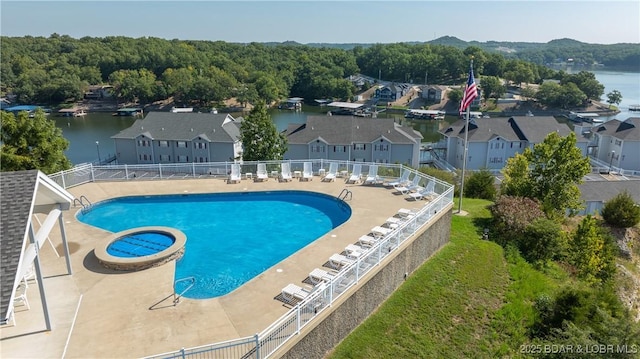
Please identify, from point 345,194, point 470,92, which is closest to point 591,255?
point 470,92

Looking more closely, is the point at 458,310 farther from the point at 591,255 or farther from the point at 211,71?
the point at 211,71

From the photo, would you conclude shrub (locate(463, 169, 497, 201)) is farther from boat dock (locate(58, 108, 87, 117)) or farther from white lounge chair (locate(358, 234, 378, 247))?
boat dock (locate(58, 108, 87, 117))

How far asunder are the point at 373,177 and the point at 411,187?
2.38 meters

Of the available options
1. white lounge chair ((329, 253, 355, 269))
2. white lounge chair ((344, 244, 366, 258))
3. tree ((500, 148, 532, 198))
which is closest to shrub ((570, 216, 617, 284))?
tree ((500, 148, 532, 198))

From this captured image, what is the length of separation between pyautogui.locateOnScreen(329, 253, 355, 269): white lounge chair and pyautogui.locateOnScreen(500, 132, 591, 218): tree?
49.1 feet

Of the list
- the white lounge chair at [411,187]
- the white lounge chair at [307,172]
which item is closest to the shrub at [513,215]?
the white lounge chair at [411,187]

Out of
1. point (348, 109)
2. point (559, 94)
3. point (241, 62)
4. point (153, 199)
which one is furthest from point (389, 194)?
point (241, 62)

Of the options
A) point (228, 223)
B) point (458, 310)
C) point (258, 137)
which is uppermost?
point (258, 137)

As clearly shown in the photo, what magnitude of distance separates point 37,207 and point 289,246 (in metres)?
8.54

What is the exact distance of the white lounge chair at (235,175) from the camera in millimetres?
23672

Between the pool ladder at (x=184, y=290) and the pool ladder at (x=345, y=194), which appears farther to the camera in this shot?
the pool ladder at (x=345, y=194)

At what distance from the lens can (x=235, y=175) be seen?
2386 cm

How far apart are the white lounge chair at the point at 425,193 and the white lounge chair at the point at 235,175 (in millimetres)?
9443

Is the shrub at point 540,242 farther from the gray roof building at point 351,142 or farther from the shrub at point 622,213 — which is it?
the gray roof building at point 351,142
